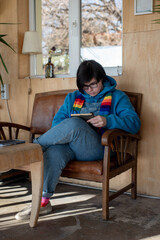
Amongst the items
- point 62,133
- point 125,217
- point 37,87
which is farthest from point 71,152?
point 37,87

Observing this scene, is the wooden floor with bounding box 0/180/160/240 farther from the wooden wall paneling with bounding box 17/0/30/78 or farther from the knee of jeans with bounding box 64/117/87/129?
the wooden wall paneling with bounding box 17/0/30/78

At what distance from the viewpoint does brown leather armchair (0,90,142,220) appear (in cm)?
193

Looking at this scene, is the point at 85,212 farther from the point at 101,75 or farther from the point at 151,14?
the point at 151,14

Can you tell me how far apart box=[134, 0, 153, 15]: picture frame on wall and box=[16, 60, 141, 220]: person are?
24.0 inches

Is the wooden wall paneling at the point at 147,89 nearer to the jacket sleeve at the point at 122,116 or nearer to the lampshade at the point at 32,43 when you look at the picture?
the jacket sleeve at the point at 122,116

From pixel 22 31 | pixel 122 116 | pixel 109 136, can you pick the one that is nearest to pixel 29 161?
pixel 109 136

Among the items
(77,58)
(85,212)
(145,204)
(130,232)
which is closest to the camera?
(130,232)

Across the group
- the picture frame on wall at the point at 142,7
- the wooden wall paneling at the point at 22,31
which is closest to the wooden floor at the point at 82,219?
the wooden wall paneling at the point at 22,31

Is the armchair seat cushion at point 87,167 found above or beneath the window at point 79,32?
beneath

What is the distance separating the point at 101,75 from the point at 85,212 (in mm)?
991

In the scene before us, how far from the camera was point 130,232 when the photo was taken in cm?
179

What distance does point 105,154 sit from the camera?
1914mm

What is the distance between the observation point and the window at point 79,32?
108 inches

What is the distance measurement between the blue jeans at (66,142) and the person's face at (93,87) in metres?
0.32
